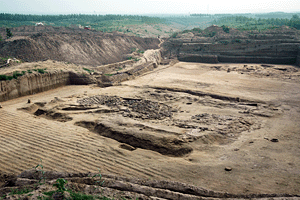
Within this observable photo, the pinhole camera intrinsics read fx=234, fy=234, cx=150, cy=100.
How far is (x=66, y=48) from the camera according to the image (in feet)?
82.4

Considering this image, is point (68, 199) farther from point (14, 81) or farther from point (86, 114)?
point (14, 81)

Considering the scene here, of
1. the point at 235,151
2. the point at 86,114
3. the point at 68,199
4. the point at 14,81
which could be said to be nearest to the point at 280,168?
the point at 235,151

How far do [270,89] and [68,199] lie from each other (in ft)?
53.1

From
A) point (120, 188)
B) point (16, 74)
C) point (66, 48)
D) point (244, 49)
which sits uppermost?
point (66, 48)

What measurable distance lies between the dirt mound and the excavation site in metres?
0.17

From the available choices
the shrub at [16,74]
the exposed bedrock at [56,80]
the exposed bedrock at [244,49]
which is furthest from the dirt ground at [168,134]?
the exposed bedrock at [244,49]

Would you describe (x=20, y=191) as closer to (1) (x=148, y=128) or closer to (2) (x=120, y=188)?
(2) (x=120, y=188)

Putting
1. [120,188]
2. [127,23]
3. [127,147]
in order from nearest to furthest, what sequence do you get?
[120,188] → [127,147] → [127,23]

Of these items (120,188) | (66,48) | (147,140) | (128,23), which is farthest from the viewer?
(128,23)

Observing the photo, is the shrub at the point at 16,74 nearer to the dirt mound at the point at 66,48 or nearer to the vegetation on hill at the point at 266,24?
the dirt mound at the point at 66,48

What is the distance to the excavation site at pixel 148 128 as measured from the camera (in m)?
5.80

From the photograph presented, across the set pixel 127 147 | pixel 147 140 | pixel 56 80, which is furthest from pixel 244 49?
pixel 127 147

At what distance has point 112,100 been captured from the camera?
13.7m

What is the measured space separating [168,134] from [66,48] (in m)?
20.0
